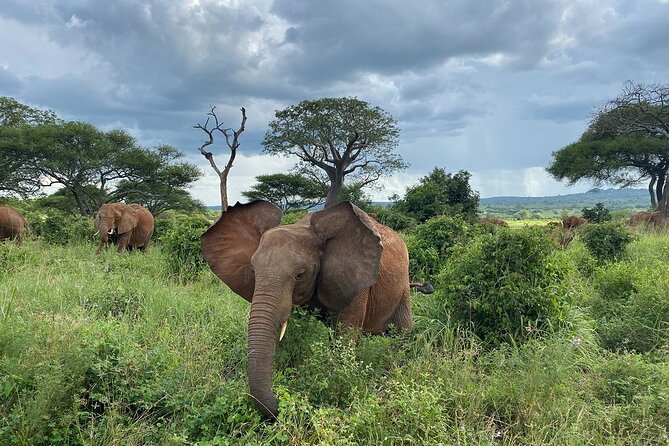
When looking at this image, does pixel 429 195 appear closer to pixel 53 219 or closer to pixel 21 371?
pixel 53 219

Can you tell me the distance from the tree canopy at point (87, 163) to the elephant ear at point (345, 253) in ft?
85.9

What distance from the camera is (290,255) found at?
4039 millimetres

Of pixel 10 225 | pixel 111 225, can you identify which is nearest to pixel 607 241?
pixel 111 225

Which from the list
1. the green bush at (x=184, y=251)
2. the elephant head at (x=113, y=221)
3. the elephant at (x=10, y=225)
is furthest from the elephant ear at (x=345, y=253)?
the elephant at (x=10, y=225)

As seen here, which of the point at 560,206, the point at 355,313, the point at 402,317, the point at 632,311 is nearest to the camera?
the point at 355,313

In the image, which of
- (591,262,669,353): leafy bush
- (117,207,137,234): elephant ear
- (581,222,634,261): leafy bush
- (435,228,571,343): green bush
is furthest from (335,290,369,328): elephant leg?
(117,207,137,234): elephant ear

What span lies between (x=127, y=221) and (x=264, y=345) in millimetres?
13113

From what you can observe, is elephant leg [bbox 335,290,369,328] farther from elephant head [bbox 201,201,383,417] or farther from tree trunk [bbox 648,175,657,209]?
tree trunk [bbox 648,175,657,209]

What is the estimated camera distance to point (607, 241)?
11.1m

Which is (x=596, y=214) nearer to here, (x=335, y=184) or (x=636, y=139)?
(x=636, y=139)

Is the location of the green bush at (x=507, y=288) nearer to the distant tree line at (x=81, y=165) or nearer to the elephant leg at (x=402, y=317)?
the elephant leg at (x=402, y=317)

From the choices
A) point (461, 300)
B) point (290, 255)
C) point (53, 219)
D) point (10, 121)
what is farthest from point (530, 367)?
point (10, 121)

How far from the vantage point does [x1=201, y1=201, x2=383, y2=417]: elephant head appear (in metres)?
3.69

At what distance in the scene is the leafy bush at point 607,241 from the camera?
11.1 m
